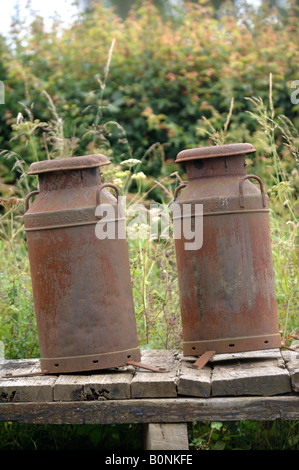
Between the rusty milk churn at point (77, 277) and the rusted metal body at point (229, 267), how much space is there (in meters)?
0.32

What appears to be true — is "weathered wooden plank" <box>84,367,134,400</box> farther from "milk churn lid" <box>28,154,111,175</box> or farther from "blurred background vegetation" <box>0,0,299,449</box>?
"blurred background vegetation" <box>0,0,299,449</box>

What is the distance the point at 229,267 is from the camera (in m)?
2.87

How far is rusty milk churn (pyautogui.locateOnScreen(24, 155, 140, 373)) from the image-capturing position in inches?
111

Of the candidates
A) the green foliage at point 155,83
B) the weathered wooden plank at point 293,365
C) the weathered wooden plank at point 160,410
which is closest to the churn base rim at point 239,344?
the weathered wooden plank at point 293,365

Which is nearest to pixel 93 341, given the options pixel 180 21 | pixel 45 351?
pixel 45 351

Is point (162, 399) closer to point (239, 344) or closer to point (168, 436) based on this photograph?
point (168, 436)

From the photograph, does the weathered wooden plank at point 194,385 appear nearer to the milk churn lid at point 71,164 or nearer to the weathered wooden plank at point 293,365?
the weathered wooden plank at point 293,365

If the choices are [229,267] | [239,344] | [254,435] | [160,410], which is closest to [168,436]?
[160,410]

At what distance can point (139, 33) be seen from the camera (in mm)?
7938

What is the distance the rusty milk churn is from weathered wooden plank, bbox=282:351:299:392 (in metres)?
0.68

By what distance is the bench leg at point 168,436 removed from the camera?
265 cm

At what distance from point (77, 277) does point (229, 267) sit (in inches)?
25.9

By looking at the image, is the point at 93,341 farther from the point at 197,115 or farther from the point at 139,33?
the point at 139,33

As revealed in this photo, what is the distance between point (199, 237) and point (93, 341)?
0.65m
